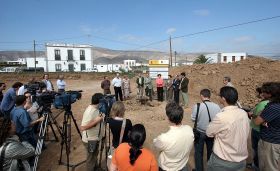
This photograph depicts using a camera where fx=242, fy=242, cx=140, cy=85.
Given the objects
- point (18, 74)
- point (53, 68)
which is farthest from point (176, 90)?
point (53, 68)

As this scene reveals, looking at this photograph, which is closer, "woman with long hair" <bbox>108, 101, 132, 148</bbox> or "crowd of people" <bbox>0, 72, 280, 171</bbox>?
"crowd of people" <bbox>0, 72, 280, 171</bbox>

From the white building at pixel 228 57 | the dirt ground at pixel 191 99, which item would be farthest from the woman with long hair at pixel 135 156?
the white building at pixel 228 57

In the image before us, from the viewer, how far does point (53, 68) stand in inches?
2370

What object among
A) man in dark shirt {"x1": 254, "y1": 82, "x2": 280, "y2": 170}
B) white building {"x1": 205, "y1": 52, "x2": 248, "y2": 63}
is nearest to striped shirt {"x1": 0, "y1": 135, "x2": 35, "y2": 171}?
man in dark shirt {"x1": 254, "y1": 82, "x2": 280, "y2": 170}

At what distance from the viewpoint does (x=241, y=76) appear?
19.2 m

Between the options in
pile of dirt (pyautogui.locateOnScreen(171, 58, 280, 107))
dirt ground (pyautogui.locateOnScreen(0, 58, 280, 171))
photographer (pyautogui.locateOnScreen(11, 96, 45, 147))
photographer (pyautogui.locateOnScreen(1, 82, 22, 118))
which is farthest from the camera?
pile of dirt (pyautogui.locateOnScreen(171, 58, 280, 107))

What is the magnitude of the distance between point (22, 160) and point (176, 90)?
10257 mm

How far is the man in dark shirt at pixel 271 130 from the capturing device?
3.49 m

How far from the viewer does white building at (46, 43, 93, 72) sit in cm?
5962

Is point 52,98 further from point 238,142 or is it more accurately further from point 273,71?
point 273,71

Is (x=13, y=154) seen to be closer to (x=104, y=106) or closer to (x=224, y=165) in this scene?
(x=104, y=106)

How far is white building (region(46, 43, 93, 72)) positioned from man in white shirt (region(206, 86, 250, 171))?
60.5 meters

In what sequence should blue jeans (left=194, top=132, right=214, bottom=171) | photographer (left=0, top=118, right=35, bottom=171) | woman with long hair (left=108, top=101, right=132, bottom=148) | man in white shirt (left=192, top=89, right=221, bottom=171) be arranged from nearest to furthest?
photographer (left=0, top=118, right=35, bottom=171)
woman with long hair (left=108, top=101, right=132, bottom=148)
man in white shirt (left=192, top=89, right=221, bottom=171)
blue jeans (left=194, top=132, right=214, bottom=171)

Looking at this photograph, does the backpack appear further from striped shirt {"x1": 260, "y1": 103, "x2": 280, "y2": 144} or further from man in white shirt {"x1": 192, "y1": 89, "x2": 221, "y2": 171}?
striped shirt {"x1": 260, "y1": 103, "x2": 280, "y2": 144}
